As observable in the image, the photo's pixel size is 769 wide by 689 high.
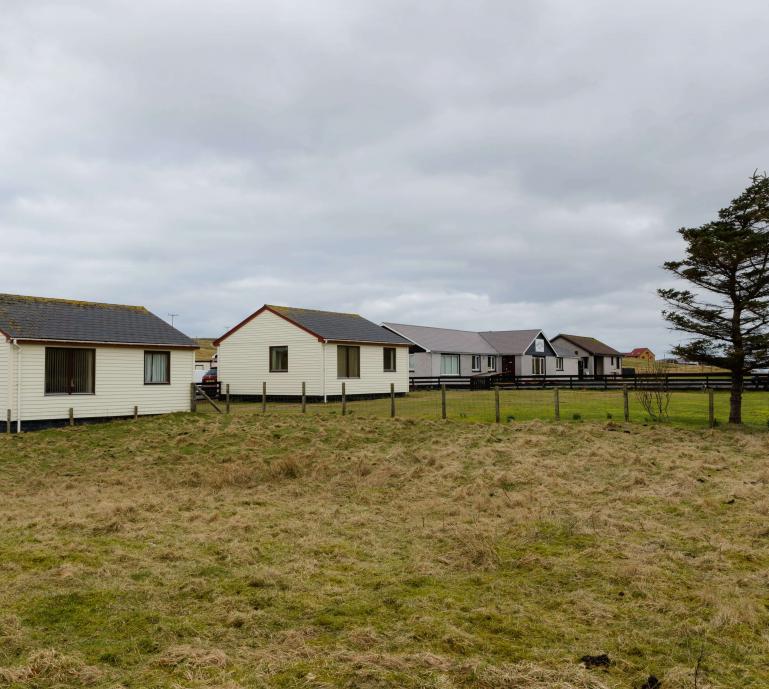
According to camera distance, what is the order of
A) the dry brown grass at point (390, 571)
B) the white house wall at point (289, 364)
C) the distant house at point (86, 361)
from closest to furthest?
1. the dry brown grass at point (390, 571)
2. the distant house at point (86, 361)
3. the white house wall at point (289, 364)

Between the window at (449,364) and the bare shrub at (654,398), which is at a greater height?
the window at (449,364)

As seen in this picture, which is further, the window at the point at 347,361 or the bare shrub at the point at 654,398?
the window at the point at 347,361

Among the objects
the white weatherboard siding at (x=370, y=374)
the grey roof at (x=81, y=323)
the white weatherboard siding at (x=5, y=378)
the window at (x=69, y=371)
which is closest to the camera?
the white weatherboard siding at (x=5, y=378)

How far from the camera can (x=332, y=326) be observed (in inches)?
1341

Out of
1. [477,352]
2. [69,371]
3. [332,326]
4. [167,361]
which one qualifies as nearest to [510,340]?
[477,352]

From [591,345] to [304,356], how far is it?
4539 cm

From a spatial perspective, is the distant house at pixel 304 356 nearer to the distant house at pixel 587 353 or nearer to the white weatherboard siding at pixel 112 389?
the white weatherboard siding at pixel 112 389

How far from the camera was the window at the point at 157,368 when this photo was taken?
1009 inches

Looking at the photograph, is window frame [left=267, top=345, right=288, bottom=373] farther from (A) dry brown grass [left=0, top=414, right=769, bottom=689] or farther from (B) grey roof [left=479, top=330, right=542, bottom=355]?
(B) grey roof [left=479, top=330, right=542, bottom=355]

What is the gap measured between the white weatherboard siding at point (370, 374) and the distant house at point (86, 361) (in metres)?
7.22

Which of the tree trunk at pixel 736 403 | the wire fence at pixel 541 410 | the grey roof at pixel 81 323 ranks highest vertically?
the grey roof at pixel 81 323

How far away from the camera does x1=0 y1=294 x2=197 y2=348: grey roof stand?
73.2ft

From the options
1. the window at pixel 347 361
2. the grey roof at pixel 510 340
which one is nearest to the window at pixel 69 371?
the window at pixel 347 361

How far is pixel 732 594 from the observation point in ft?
20.2
